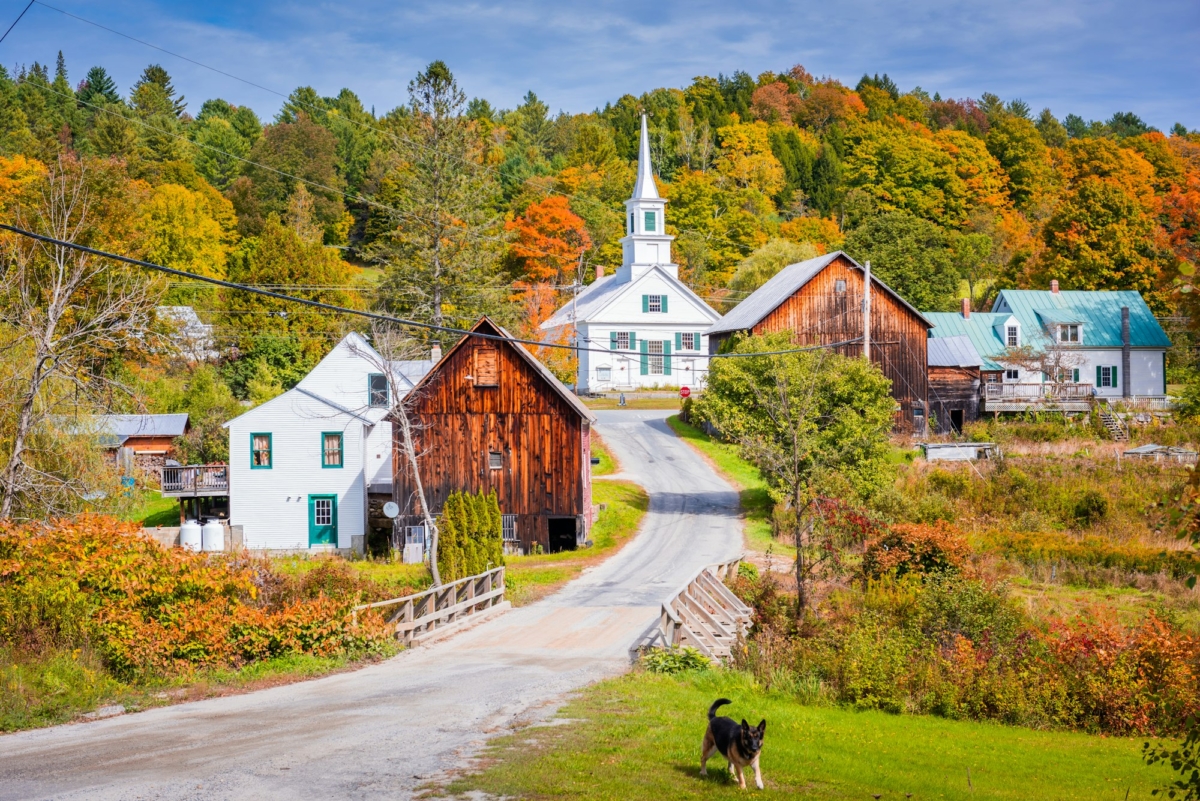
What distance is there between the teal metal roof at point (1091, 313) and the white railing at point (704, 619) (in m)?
42.8

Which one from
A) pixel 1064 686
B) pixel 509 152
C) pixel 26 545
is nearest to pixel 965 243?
pixel 509 152

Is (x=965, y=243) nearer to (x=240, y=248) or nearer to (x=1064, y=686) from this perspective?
(x=240, y=248)

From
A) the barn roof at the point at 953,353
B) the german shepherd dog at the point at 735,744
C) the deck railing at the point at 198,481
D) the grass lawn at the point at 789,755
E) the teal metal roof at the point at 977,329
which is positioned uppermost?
the teal metal roof at the point at 977,329

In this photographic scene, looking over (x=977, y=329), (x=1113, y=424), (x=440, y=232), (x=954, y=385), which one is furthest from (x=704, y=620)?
(x=977, y=329)

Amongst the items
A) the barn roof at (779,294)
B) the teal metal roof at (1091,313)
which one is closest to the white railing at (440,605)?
the barn roof at (779,294)

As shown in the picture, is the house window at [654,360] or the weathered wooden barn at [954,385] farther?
the house window at [654,360]

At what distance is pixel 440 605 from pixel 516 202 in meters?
73.7

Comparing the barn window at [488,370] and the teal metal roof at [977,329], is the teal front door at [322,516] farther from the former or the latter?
the teal metal roof at [977,329]

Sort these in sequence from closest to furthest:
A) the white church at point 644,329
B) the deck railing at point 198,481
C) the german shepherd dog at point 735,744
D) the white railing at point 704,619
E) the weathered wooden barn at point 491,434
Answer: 1. the german shepherd dog at point 735,744
2. the white railing at point 704,619
3. the weathered wooden barn at point 491,434
4. the deck railing at point 198,481
5. the white church at point 644,329

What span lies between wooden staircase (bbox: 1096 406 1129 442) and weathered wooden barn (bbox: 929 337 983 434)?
6.28m

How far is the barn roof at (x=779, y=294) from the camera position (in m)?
53.2

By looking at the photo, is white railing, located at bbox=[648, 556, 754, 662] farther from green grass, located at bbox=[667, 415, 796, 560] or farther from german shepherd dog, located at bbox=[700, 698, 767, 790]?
green grass, located at bbox=[667, 415, 796, 560]

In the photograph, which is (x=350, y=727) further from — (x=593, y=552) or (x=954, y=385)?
(x=954, y=385)

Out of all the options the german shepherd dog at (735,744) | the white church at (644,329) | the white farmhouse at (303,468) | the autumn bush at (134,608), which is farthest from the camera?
the white church at (644,329)
